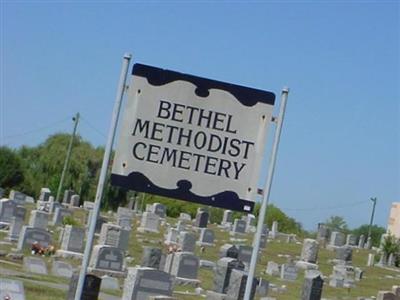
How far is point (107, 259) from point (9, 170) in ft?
139

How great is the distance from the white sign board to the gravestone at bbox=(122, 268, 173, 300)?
12397 millimetres

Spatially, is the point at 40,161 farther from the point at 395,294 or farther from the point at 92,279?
the point at 92,279

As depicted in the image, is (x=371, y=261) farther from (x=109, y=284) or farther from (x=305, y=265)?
(x=109, y=284)

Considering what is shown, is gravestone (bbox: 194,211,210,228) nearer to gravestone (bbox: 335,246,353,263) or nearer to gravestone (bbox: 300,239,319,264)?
gravestone (bbox: 335,246,353,263)

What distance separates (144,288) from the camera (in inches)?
732

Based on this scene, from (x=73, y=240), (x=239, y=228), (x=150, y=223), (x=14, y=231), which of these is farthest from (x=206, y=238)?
(x=73, y=240)

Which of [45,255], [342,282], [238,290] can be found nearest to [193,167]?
[238,290]

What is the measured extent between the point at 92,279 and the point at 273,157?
3.64 m

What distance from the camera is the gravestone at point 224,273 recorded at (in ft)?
65.2

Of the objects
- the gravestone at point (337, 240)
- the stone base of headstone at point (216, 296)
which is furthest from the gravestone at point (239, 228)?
the stone base of headstone at point (216, 296)

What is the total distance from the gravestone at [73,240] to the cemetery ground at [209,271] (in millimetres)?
782

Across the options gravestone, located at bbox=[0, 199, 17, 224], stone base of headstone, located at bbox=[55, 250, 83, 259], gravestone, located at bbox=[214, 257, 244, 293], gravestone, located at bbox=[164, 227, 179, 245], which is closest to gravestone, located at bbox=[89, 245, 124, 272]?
stone base of headstone, located at bbox=[55, 250, 83, 259]

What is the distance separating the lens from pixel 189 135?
6188 millimetres

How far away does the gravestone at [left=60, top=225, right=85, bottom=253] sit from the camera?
2900 centimetres
